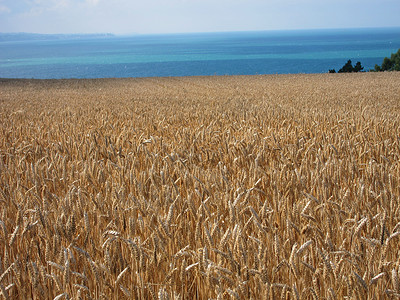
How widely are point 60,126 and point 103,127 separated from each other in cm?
73

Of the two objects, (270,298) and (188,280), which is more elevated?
(270,298)

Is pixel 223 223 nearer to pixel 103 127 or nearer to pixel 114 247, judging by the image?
pixel 114 247

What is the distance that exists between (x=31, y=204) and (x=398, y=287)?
1.99 meters

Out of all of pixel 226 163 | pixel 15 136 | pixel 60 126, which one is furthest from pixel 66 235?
pixel 60 126

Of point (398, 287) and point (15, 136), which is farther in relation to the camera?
point (15, 136)

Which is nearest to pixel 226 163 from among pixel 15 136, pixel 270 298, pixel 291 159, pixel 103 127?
pixel 291 159

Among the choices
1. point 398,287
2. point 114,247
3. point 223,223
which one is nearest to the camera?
point 398,287

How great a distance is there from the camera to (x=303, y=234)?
172cm

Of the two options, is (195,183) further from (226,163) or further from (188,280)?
(226,163)

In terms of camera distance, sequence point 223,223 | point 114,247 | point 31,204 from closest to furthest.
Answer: point 114,247 → point 223,223 → point 31,204

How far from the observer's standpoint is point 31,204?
7.52ft

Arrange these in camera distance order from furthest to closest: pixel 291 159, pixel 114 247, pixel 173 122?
pixel 173 122, pixel 291 159, pixel 114 247

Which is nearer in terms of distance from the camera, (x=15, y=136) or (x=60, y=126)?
(x=15, y=136)

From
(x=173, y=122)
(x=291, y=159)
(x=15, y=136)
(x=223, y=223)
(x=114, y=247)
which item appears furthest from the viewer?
(x=173, y=122)
